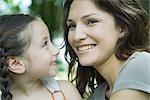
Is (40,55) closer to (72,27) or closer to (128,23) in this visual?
(72,27)

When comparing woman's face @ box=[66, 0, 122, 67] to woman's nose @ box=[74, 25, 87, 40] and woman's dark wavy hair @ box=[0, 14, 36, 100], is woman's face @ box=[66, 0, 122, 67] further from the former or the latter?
woman's dark wavy hair @ box=[0, 14, 36, 100]

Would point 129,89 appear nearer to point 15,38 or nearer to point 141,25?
point 141,25

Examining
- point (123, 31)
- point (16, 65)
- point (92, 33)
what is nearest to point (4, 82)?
point (16, 65)

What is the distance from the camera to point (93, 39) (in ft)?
5.28

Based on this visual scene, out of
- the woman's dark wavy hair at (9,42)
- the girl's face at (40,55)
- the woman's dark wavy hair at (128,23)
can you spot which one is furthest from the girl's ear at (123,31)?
the woman's dark wavy hair at (9,42)

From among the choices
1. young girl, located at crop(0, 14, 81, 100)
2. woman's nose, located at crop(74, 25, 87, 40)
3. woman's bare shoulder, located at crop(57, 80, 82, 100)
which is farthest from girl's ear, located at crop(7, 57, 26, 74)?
woman's nose, located at crop(74, 25, 87, 40)

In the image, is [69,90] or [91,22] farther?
[69,90]

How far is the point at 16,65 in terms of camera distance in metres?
1.75

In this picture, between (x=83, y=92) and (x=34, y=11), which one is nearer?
(x=83, y=92)

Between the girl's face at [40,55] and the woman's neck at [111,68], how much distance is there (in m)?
0.22

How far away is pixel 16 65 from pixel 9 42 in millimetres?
110

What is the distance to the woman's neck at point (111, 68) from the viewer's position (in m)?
1.71

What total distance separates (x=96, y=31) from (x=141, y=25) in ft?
0.76

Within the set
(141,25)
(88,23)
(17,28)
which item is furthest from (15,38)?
(141,25)
